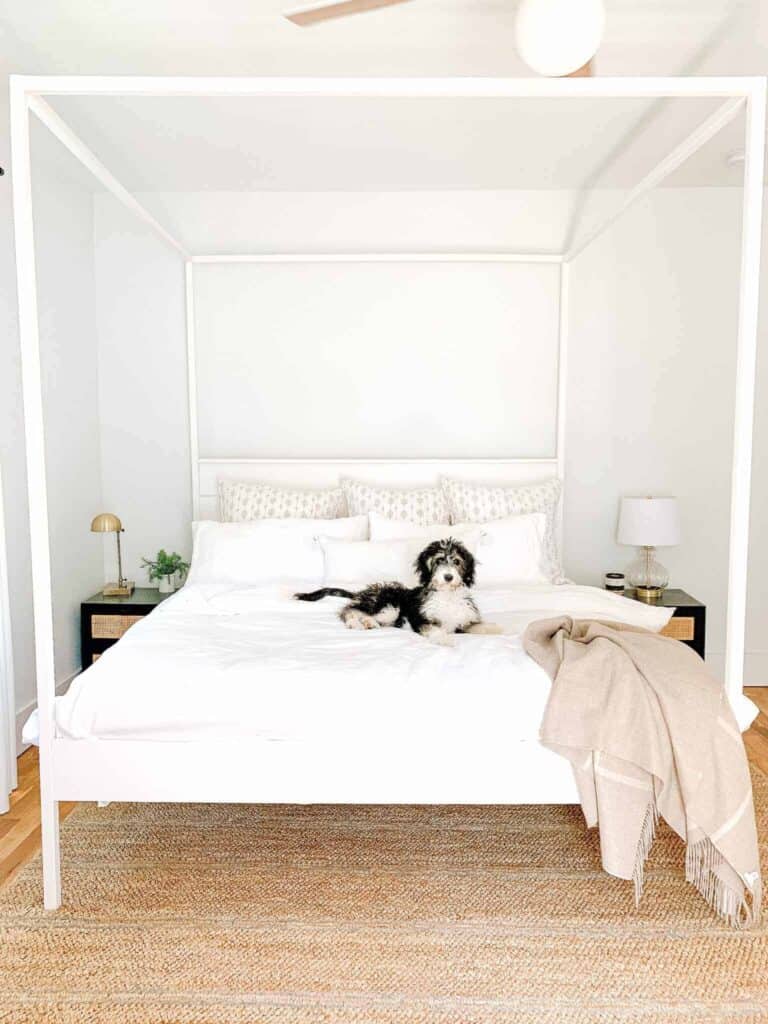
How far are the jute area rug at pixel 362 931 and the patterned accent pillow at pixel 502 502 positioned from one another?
4.90 ft

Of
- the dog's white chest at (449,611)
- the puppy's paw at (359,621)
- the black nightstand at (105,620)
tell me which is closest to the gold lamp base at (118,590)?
the black nightstand at (105,620)

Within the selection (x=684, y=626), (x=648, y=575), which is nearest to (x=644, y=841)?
(x=684, y=626)

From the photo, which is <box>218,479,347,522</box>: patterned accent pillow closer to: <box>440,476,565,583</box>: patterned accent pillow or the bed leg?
<box>440,476,565,583</box>: patterned accent pillow

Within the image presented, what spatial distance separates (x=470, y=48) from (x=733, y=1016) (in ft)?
9.32

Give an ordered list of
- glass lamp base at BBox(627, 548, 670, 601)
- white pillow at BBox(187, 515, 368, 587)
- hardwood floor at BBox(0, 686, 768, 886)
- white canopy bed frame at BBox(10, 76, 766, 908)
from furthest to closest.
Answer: glass lamp base at BBox(627, 548, 670, 601) → white pillow at BBox(187, 515, 368, 587) → hardwood floor at BBox(0, 686, 768, 886) → white canopy bed frame at BBox(10, 76, 766, 908)

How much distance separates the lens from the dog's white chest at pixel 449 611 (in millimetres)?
2844

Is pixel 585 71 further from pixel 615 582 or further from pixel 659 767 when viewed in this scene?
pixel 615 582

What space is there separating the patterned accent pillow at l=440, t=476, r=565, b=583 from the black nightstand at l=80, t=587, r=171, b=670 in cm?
148

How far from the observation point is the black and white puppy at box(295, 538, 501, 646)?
285cm

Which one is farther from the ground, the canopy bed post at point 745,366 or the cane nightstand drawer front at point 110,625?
the canopy bed post at point 745,366

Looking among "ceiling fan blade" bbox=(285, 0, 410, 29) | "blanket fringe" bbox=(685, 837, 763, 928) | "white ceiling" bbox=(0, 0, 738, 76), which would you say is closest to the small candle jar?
"blanket fringe" bbox=(685, 837, 763, 928)

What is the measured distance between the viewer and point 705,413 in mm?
4414

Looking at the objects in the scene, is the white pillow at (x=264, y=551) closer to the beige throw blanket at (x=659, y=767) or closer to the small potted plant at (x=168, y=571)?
the small potted plant at (x=168, y=571)

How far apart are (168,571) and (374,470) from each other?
3.69 feet
